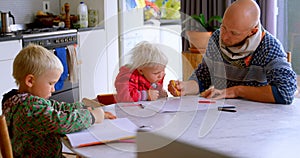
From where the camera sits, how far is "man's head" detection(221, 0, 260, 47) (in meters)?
2.04

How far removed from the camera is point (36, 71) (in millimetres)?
1614

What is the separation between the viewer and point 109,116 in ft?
5.65

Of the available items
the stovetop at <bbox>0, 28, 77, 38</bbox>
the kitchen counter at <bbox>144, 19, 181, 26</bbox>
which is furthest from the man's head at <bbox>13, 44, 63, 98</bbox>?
the kitchen counter at <bbox>144, 19, 181, 26</bbox>

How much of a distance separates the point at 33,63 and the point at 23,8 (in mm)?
3202

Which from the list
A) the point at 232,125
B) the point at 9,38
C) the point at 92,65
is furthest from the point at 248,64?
the point at 92,65

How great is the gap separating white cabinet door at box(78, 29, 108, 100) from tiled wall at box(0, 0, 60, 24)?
0.61 m

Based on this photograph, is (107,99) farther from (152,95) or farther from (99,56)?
(99,56)

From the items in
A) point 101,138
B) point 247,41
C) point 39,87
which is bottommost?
point 101,138

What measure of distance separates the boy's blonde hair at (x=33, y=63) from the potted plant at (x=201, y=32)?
7.73 ft

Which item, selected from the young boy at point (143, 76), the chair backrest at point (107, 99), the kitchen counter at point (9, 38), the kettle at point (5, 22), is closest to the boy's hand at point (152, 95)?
the young boy at point (143, 76)

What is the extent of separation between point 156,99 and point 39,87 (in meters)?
0.64

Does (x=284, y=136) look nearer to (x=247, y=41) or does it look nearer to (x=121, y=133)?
(x=121, y=133)

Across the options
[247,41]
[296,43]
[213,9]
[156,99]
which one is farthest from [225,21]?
[213,9]

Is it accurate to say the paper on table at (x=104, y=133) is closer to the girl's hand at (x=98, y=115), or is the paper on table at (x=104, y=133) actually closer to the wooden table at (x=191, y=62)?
the girl's hand at (x=98, y=115)
